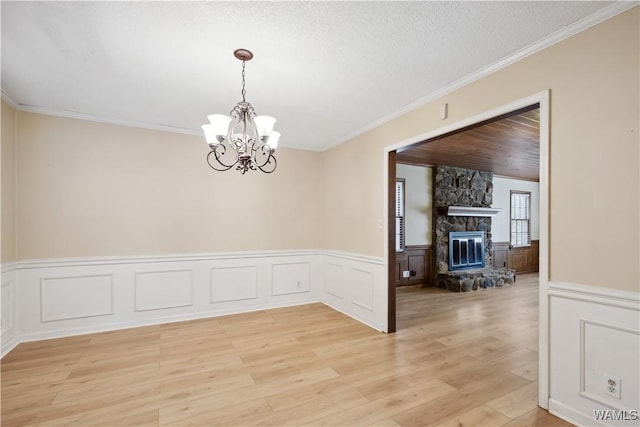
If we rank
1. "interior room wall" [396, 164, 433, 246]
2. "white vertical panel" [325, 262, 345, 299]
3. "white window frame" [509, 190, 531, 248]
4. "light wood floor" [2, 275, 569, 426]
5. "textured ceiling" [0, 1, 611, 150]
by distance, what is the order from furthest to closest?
"white window frame" [509, 190, 531, 248] → "interior room wall" [396, 164, 433, 246] → "white vertical panel" [325, 262, 345, 299] → "light wood floor" [2, 275, 569, 426] → "textured ceiling" [0, 1, 611, 150]

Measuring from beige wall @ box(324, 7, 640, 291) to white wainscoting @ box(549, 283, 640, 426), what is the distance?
12 cm

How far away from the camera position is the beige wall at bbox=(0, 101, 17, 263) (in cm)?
313

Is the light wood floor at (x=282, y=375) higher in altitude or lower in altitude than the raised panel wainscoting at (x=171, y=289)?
lower

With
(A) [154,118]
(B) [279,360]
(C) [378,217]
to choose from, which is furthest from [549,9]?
(A) [154,118]

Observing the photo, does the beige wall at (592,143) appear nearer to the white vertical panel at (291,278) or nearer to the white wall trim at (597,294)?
the white wall trim at (597,294)

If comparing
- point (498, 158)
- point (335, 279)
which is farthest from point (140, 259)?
point (498, 158)

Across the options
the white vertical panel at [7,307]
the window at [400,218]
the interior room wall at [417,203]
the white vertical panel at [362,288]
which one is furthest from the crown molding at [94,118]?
the interior room wall at [417,203]

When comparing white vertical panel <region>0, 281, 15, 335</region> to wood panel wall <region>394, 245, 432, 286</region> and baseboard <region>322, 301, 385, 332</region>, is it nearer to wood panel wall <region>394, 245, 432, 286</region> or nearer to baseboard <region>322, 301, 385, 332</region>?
baseboard <region>322, 301, 385, 332</region>

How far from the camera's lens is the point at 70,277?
3625 mm

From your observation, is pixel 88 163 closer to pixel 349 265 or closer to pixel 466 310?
pixel 349 265

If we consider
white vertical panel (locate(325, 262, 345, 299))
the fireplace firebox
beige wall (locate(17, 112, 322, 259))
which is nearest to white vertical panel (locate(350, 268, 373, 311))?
white vertical panel (locate(325, 262, 345, 299))

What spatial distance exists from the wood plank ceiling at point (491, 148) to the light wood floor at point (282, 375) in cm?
226

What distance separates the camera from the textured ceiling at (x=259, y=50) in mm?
1865

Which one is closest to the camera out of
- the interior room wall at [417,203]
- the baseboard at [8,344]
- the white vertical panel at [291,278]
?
the baseboard at [8,344]
